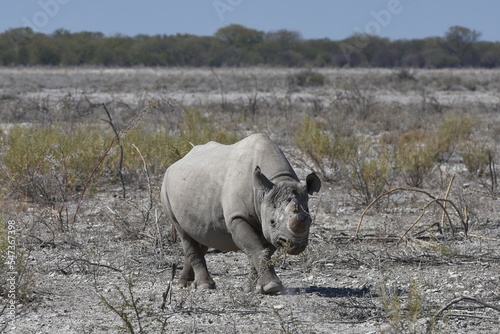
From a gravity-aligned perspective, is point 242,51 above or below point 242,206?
above

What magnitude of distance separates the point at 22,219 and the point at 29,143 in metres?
2.10

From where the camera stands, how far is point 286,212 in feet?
24.7

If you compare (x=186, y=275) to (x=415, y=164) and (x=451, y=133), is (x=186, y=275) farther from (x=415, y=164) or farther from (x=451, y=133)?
(x=451, y=133)

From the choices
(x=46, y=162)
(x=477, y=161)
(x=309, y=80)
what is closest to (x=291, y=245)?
(x=46, y=162)

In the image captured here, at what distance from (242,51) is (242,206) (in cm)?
7044

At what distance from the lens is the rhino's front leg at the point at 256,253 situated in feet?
25.5

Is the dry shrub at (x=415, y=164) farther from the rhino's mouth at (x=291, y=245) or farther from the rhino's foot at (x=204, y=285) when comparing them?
the rhino's mouth at (x=291, y=245)

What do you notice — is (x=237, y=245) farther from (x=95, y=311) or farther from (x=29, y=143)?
(x=29, y=143)

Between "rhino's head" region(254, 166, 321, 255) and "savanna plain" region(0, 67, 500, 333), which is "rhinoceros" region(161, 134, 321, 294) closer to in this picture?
"rhino's head" region(254, 166, 321, 255)

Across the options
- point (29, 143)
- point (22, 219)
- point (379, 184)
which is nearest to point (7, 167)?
point (29, 143)

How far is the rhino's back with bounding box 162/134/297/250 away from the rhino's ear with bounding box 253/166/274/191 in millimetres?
181

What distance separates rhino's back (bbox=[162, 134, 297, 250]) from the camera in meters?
7.96

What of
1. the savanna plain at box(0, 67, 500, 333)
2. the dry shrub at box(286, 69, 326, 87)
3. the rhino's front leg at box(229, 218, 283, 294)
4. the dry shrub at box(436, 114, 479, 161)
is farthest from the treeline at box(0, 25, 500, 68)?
the rhino's front leg at box(229, 218, 283, 294)

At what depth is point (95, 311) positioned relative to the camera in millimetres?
7457
